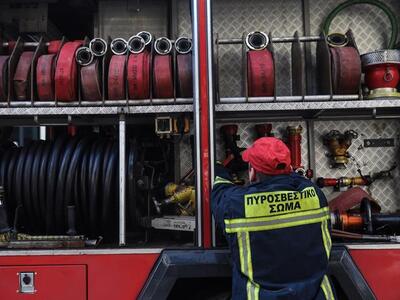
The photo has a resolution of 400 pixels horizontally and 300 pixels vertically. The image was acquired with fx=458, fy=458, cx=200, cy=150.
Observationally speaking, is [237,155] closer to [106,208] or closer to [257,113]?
[257,113]

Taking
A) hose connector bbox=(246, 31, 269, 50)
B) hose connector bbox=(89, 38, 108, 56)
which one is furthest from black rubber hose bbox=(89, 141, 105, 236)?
hose connector bbox=(246, 31, 269, 50)

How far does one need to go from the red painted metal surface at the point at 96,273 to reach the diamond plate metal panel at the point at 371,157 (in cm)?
158

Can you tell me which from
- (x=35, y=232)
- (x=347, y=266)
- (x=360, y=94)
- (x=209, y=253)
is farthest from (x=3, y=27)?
(x=347, y=266)

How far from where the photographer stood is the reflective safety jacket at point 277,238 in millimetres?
2258

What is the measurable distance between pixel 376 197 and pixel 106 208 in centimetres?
205

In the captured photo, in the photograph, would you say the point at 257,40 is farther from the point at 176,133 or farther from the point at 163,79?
the point at 176,133

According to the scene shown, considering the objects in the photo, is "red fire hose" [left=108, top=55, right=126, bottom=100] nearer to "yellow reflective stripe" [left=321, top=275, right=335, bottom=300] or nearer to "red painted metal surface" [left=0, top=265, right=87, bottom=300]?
"red painted metal surface" [left=0, top=265, right=87, bottom=300]

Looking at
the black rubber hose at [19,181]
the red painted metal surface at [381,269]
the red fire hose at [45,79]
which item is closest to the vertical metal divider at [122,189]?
the red fire hose at [45,79]

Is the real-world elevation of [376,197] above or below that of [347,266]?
above

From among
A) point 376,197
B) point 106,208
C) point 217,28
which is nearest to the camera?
point 106,208

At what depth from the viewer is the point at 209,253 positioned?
2.75 m

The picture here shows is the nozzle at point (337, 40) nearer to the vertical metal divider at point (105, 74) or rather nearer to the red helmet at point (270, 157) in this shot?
the red helmet at point (270, 157)

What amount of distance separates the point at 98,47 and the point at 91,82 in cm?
29

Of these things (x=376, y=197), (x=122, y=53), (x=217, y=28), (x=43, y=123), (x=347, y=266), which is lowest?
(x=347, y=266)
